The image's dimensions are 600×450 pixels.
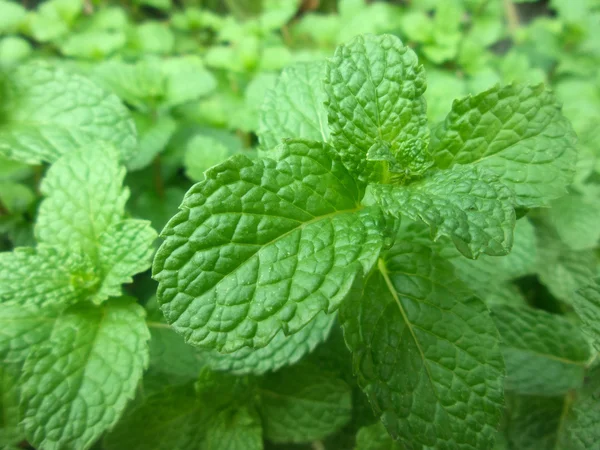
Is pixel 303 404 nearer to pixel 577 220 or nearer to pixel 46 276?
pixel 46 276

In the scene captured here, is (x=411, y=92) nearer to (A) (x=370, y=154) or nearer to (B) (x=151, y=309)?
(A) (x=370, y=154)

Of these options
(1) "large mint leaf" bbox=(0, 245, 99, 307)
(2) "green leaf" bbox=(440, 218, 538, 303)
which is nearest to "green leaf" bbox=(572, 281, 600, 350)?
(2) "green leaf" bbox=(440, 218, 538, 303)

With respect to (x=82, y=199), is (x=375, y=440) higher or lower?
lower

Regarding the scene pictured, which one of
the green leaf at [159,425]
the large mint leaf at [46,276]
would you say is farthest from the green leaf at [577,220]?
the large mint leaf at [46,276]

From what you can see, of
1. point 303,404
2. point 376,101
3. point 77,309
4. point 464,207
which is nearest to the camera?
point 464,207

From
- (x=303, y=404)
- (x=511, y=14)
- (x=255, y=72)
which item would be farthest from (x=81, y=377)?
(x=511, y=14)

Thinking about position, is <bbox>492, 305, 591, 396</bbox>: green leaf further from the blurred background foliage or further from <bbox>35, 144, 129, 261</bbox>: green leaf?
<bbox>35, 144, 129, 261</bbox>: green leaf

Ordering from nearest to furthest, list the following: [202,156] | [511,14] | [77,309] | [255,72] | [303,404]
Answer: [77,309] → [303,404] → [202,156] → [255,72] → [511,14]

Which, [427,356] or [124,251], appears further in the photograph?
[124,251]

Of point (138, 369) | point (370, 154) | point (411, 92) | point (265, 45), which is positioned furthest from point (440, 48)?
point (138, 369)
